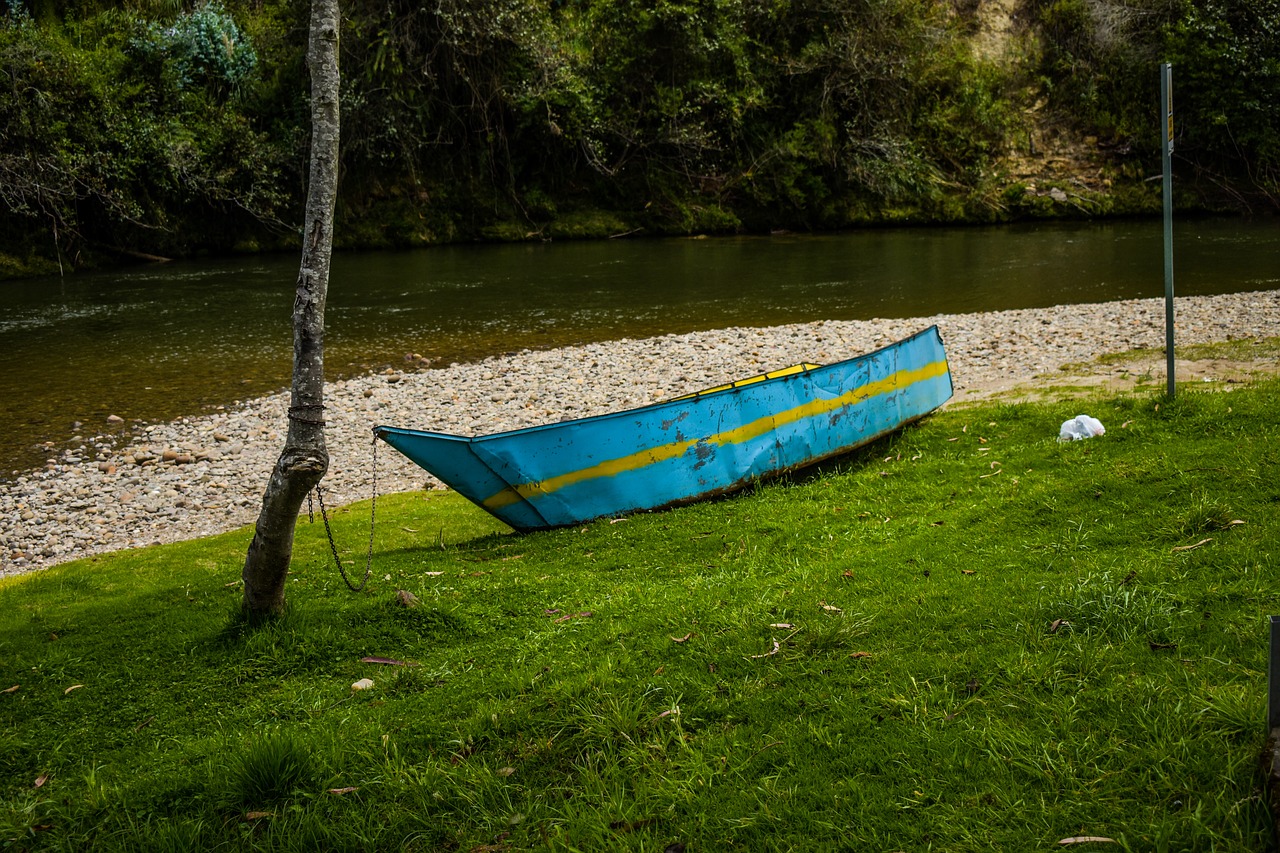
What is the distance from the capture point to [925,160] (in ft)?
100

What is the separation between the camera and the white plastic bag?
7.10m

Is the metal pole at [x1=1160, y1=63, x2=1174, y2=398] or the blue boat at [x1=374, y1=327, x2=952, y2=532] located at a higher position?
the metal pole at [x1=1160, y1=63, x2=1174, y2=398]

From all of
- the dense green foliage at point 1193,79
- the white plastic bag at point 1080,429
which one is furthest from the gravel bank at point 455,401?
the dense green foliage at point 1193,79

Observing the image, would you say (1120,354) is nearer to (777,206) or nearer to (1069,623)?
(1069,623)

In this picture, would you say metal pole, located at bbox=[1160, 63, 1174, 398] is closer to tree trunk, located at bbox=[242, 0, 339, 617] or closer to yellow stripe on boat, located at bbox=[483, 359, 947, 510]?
yellow stripe on boat, located at bbox=[483, 359, 947, 510]

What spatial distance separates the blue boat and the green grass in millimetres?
751

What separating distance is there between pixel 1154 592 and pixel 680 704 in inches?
79.7

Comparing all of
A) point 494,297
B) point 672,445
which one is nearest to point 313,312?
point 672,445

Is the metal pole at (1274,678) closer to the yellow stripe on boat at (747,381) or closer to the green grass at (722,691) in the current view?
the green grass at (722,691)

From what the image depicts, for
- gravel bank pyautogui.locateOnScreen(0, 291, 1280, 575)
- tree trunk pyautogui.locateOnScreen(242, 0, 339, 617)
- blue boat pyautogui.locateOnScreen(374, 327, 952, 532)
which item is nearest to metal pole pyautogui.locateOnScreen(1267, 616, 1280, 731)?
tree trunk pyautogui.locateOnScreen(242, 0, 339, 617)

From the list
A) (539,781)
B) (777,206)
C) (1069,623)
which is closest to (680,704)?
(539,781)

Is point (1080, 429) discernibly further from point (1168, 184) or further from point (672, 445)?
point (672, 445)

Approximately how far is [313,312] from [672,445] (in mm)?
3326

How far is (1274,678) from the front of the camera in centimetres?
268
